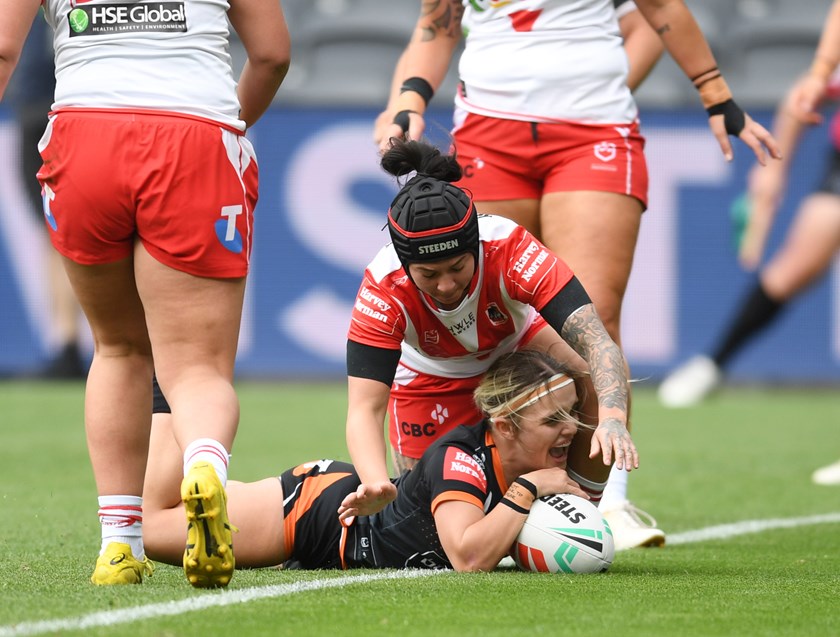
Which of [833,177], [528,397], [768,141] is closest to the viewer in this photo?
[528,397]

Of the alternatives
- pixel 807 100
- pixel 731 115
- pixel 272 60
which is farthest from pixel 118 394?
pixel 807 100

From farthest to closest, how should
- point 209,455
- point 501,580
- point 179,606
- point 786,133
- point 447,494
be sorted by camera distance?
point 786,133 → point 447,494 → point 501,580 → point 209,455 → point 179,606

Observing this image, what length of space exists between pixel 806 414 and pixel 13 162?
6122 mm

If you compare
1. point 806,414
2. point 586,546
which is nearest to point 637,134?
point 586,546

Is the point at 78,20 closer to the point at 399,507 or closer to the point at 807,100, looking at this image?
the point at 399,507

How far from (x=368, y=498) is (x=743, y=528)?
2.08 m

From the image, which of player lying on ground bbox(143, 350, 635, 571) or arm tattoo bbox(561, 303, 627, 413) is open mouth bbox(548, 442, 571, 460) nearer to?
player lying on ground bbox(143, 350, 635, 571)

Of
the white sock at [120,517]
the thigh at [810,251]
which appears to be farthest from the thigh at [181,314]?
the thigh at [810,251]

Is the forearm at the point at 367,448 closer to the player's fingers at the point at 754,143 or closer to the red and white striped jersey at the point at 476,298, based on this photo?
the red and white striped jersey at the point at 476,298

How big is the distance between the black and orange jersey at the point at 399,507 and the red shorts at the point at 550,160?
1.03 meters

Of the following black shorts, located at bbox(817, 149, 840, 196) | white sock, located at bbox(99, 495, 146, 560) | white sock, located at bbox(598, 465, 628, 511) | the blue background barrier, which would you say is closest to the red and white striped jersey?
white sock, located at bbox(99, 495, 146, 560)

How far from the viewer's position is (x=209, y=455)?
11.2ft

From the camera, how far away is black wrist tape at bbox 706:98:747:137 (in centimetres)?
478

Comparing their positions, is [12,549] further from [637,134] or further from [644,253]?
[644,253]
